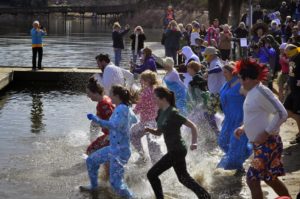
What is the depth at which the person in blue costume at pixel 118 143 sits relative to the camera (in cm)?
794

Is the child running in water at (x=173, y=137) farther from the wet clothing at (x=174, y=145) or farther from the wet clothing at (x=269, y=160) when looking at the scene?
the wet clothing at (x=269, y=160)

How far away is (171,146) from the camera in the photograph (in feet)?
24.7

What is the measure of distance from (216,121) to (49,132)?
3.58m

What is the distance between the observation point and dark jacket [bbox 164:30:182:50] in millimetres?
21422

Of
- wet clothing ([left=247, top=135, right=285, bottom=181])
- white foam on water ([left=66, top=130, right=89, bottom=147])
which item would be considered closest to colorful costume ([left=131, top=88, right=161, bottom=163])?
white foam on water ([left=66, top=130, right=89, bottom=147])

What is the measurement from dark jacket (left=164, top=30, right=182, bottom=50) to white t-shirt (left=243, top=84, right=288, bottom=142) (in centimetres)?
1466

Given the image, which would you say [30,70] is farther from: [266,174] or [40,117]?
[266,174]

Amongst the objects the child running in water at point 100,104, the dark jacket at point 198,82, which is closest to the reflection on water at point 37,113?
the dark jacket at point 198,82

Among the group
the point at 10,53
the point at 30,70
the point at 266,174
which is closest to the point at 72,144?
the point at 266,174

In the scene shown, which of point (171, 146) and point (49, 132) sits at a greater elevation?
point (171, 146)

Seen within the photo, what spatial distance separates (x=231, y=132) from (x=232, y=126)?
0.09m

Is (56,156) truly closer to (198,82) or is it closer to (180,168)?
(198,82)

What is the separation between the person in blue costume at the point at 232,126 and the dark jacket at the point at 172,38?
11.9 meters

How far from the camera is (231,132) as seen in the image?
959cm
